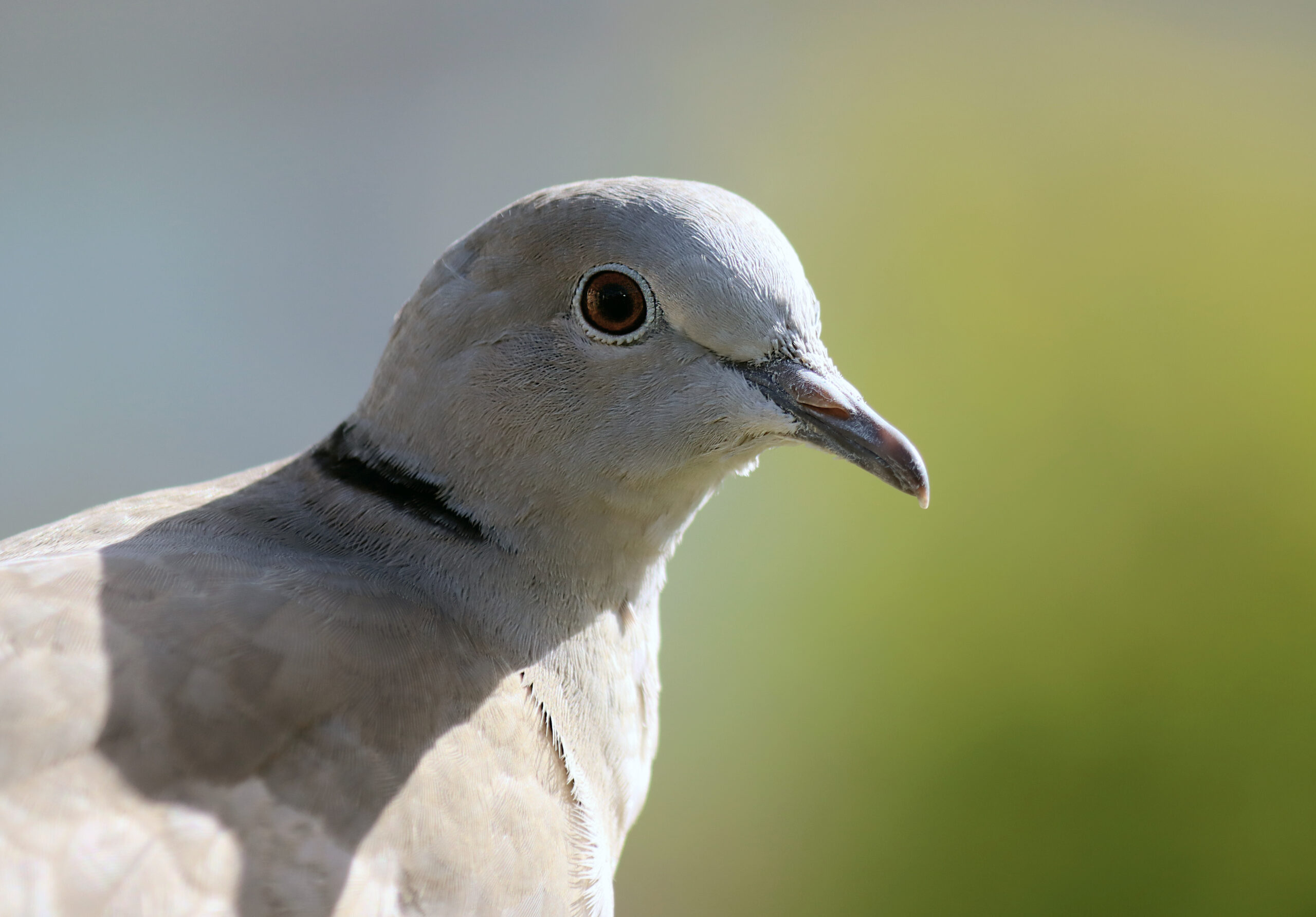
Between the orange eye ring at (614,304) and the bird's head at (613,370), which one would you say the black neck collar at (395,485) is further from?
the orange eye ring at (614,304)

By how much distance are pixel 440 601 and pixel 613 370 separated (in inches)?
13.3

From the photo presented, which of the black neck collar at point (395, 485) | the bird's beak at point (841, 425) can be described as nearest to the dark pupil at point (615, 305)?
the bird's beak at point (841, 425)

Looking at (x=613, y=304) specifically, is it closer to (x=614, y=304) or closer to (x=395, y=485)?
→ (x=614, y=304)

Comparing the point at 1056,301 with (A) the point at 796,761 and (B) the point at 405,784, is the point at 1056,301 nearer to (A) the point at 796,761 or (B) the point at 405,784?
(A) the point at 796,761

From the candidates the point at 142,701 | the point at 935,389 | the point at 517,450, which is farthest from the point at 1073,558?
the point at 142,701

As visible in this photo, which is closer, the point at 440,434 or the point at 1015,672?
the point at 440,434

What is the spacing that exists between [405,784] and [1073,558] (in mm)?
2178

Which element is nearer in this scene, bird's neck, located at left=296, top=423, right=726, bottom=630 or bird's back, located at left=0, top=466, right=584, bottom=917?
bird's back, located at left=0, top=466, right=584, bottom=917

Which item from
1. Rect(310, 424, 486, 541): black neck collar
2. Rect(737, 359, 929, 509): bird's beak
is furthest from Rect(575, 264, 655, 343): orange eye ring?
Rect(310, 424, 486, 541): black neck collar

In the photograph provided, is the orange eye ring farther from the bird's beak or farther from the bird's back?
the bird's back

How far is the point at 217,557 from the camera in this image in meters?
1.18

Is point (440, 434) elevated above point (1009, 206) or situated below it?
below

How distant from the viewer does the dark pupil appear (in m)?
1.20

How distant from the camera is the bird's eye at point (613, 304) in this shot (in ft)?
3.91
